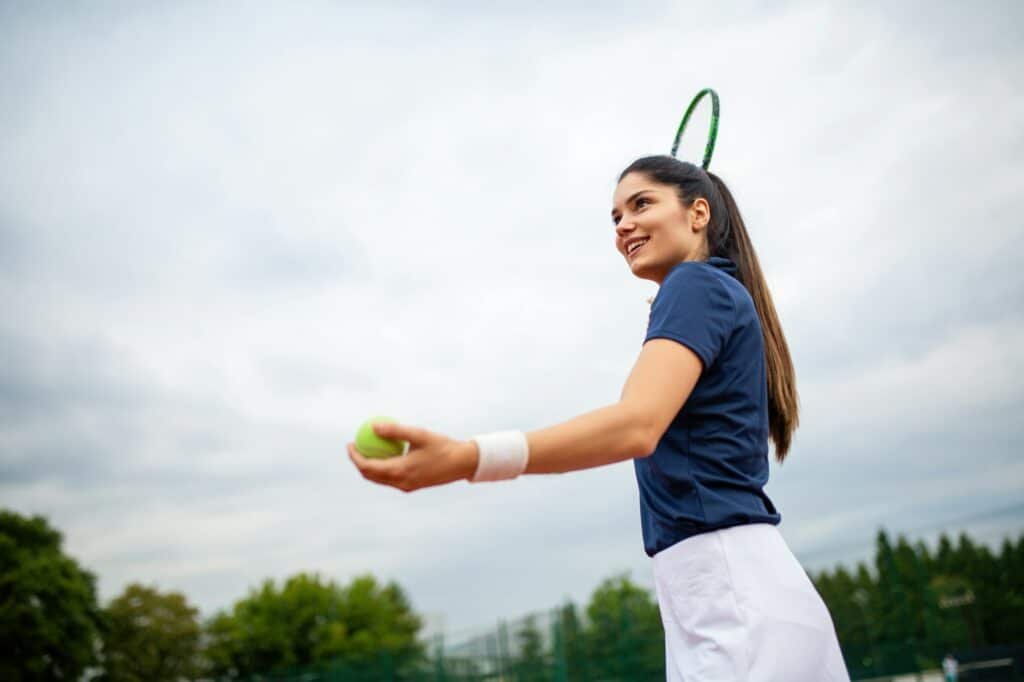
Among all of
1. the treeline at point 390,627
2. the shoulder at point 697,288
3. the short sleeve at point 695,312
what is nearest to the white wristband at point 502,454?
the short sleeve at point 695,312

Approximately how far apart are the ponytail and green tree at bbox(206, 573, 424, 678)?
75.4 meters

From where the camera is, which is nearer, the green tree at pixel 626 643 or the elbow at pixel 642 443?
the elbow at pixel 642 443

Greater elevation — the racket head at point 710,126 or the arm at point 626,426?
the racket head at point 710,126

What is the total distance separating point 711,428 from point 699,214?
2.43 feet

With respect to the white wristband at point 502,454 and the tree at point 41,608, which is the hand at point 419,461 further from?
the tree at point 41,608

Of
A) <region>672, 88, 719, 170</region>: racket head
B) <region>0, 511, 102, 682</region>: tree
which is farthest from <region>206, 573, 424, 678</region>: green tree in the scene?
<region>672, 88, 719, 170</region>: racket head

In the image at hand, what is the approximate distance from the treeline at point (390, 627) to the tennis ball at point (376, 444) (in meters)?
20.7

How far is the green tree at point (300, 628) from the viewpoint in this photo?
2958 inches

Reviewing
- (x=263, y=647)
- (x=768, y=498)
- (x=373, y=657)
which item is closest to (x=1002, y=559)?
(x=373, y=657)


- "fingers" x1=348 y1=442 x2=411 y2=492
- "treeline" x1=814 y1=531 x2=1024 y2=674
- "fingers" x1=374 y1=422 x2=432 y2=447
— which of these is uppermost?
"fingers" x1=374 y1=422 x2=432 y2=447

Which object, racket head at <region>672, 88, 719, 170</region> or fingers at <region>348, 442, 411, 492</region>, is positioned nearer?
fingers at <region>348, 442, 411, 492</region>

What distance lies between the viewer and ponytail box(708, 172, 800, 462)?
2621mm

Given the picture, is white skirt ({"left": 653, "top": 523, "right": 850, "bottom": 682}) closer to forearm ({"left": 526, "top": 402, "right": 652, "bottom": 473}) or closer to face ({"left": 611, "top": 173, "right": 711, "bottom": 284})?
forearm ({"left": 526, "top": 402, "right": 652, "bottom": 473})

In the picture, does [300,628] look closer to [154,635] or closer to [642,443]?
[154,635]
